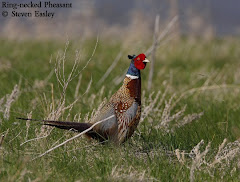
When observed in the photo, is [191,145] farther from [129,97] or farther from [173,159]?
[129,97]

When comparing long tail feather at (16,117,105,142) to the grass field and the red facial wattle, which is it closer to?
the grass field

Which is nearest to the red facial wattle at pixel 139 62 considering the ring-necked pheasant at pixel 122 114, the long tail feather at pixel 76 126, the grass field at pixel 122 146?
the ring-necked pheasant at pixel 122 114

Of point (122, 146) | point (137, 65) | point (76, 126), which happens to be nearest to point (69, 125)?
point (76, 126)

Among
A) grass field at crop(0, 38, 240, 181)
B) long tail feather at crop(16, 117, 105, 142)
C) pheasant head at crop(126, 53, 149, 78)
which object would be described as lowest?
grass field at crop(0, 38, 240, 181)

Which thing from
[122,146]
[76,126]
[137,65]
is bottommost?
[122,146]

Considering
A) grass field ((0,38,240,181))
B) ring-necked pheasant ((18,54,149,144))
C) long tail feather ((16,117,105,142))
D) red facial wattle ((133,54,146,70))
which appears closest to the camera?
grass field ((0,38,240,181))

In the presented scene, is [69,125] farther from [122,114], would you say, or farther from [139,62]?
[139,62]

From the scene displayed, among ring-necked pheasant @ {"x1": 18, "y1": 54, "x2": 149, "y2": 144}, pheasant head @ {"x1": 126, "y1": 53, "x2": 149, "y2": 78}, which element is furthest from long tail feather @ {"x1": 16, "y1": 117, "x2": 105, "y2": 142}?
pheasant head @ {"x1": 126, "y1": 53, "x2": 149, "y2": 78}

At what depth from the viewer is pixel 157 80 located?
26.6 feet

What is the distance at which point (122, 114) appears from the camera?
3854mm

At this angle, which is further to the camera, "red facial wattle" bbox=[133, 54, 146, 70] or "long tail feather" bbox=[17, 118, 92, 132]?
"red facial wattle" bbox=[133, 54, 146, 70]

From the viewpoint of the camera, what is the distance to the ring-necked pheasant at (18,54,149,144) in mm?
3818

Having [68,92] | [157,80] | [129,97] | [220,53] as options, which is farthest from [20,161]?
[220,53]

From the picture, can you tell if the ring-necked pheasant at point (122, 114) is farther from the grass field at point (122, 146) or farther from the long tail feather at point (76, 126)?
the grass field at point (122, 146)
